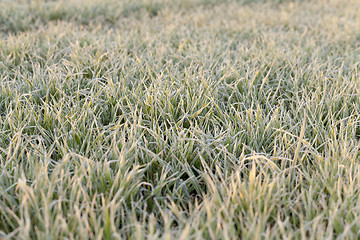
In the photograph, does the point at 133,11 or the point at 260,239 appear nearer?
the point at 260,239

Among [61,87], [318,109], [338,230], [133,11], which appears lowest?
[338,230]

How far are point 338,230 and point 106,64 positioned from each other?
1.78 metres

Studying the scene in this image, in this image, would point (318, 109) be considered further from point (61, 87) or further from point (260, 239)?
point (61, 87)

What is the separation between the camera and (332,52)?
266cm

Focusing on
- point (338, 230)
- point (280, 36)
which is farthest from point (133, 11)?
point (338, 230)

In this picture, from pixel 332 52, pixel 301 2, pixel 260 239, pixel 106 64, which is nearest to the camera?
pixel 260 239

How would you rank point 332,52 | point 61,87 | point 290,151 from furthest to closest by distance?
1. point 332,52
2. point 61,87
3. point 290,151

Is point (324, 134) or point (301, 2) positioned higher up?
point (301, 2)

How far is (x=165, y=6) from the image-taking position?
467 centimetres

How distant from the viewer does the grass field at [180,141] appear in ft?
3.12

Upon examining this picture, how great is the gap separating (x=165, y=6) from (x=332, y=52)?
275 cm

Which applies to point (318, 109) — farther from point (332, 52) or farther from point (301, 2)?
point (301, 2)

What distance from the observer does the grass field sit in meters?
0.95

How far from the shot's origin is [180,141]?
1.31m
